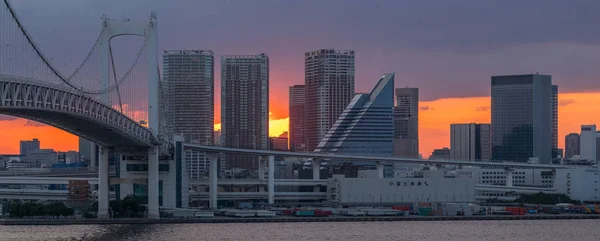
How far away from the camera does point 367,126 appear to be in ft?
377

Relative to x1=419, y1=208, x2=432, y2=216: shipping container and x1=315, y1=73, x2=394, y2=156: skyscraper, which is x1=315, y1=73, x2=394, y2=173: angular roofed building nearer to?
x1=315, y1=73, x2=394, y2=156: skyscraper

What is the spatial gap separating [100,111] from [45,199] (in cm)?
2795

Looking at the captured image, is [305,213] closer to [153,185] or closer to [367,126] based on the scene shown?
[153,185]

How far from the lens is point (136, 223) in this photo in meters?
55.4

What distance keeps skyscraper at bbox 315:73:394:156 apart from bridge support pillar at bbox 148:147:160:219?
56.6 metres

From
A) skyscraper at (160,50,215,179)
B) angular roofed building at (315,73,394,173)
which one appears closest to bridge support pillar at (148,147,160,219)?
angular roofed building at (315,73,394,173)

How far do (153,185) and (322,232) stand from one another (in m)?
10.5

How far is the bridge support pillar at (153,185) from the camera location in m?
57.1

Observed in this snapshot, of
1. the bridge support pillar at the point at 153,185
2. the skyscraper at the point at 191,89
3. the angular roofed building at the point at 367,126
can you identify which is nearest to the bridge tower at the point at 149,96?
the bridge support pillar at the point at 153,185

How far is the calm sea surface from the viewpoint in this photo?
1854 inches

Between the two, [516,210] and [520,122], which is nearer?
[516,210]

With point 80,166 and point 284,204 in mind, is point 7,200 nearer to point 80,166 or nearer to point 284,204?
point 284,204

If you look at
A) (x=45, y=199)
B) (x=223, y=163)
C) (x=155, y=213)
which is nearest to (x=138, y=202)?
(x=155, y=213)

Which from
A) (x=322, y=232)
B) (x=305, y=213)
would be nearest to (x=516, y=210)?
(x=305, y=213)
